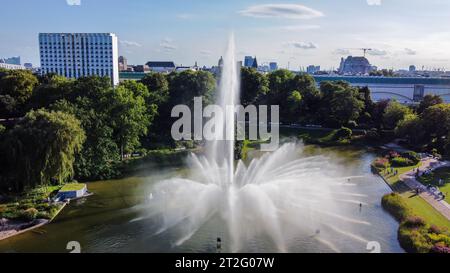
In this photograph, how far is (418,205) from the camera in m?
27.4

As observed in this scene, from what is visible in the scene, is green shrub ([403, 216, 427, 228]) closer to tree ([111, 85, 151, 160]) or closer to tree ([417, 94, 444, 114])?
tree ([111, 85, 151, 160])

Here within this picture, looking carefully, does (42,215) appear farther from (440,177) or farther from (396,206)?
(440,177)

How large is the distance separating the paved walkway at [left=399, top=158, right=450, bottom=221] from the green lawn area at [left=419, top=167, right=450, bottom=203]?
0.77 m

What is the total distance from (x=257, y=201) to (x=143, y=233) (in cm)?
860

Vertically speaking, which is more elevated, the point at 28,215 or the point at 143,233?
the point at 28,215

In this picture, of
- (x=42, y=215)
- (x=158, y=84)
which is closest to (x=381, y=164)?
(x=42, y=215)

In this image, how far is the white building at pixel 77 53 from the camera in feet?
421

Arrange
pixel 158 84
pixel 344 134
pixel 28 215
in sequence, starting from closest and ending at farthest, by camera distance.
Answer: pixel 28 215 < pixel 344 134 < pixel 158 84

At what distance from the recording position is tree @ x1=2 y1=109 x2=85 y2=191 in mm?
27781

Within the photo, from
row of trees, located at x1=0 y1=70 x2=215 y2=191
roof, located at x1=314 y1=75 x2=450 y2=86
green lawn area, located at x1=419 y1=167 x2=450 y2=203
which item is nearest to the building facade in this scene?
roof, located at x1=314 y1=75 x2=450 y2=86

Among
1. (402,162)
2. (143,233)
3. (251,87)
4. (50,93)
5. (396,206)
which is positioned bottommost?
(143,233)

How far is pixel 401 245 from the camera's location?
21.9 m
